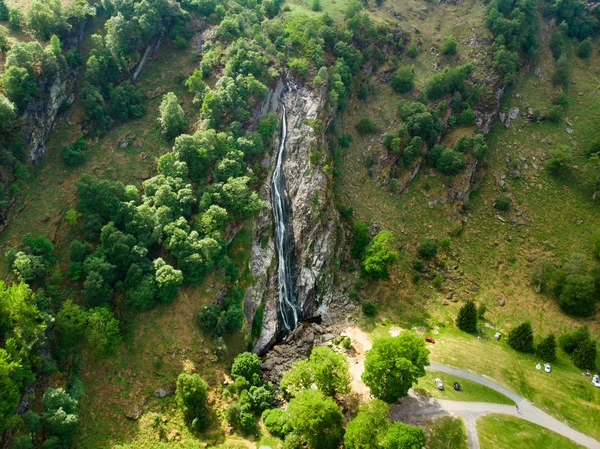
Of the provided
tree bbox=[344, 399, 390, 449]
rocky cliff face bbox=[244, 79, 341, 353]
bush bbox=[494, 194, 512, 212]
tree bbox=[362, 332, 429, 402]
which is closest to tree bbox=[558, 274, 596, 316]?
bush bbox=[494, 194, 512, 212]

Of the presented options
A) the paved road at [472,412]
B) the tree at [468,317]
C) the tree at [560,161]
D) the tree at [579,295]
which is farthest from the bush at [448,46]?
the paved road at [472,412]

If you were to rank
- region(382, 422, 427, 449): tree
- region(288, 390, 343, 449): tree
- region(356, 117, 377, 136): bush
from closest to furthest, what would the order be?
1. region(382, 422, 427, 449): tree
2. region(288, 390, 343, 449): tree
3. region(356, 117, 377, 136): bush

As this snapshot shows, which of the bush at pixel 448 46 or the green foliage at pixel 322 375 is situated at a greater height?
the bush at pixel 448 46

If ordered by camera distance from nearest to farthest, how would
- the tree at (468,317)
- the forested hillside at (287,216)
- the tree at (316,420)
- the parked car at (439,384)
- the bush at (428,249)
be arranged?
the tree at (316,420)
the forested hillside at (287,216)
the parked car at (439,384)
the tree at (468,317)
the bush at (428,249)

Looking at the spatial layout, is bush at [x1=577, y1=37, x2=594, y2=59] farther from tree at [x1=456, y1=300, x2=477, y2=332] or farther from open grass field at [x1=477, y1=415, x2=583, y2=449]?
open grass field at [x1=477, y1=415, x2=583, y2=449]

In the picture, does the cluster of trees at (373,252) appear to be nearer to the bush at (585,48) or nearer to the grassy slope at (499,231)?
the grassy slope at (499,231)

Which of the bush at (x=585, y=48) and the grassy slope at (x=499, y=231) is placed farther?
the bush at (x=585, y=48)

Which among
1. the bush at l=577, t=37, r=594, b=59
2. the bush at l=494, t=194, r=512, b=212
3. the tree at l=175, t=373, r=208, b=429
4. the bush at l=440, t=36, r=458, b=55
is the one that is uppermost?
the bush at l=577, t=37, r=594, b=59

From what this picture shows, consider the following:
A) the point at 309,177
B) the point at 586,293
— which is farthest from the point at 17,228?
the point at 586,293
